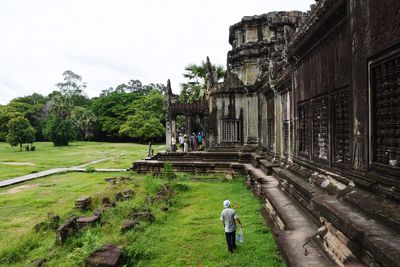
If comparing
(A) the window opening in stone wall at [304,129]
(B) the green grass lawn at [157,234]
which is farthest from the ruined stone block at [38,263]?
(A) the window opening in stone wall at [304,129]

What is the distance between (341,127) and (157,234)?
437cm

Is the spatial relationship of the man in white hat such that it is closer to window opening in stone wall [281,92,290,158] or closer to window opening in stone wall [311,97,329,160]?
window opening in stone wall [311,97,329,160]

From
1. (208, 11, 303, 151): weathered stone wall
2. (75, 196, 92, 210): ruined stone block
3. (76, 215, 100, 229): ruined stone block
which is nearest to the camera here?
(76, 215, 100, 229): ruined stone block

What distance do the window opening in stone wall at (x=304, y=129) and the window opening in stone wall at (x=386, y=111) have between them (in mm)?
3132

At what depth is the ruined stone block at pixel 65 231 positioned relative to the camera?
24.0ft

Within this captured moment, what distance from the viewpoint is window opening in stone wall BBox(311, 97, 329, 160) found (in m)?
6.06

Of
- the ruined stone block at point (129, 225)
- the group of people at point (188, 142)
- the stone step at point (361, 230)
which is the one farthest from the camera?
the group of people at point (188, 142)

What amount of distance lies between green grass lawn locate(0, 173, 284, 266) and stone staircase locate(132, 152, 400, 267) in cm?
64

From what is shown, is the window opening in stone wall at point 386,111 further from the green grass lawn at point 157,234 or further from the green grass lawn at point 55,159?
the green grass lawn at point 55,159

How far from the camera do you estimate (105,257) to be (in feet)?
19.2

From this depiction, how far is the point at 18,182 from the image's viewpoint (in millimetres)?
17000

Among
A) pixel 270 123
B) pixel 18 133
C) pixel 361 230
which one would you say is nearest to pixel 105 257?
pixel 361 230

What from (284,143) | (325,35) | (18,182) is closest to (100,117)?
(18,182)

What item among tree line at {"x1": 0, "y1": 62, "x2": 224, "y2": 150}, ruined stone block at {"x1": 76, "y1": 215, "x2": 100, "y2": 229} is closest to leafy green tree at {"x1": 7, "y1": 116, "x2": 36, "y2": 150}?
tree line at {"x1": 0, "y1": 62, "x2": 224, "y2": 150}
